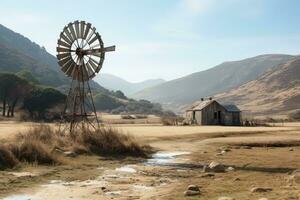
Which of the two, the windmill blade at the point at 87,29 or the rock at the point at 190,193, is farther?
the windmill blade at the point at 87,29

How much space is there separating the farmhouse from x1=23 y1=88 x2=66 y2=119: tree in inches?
1046

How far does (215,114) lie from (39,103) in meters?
32.3

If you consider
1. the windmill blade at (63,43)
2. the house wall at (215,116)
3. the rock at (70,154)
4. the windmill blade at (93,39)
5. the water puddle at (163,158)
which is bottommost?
the water puddle at (163,158)

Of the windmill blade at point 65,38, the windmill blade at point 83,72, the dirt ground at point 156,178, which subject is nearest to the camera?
the dirt ground at point 156,178

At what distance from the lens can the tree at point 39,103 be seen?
8925 cm

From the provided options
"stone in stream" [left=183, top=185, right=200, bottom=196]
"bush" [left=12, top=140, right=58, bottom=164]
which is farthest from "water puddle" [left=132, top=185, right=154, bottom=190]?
"bush" [left=12, top=140, right=58, bottom=164]

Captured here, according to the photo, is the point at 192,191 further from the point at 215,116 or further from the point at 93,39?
the point at 215,116

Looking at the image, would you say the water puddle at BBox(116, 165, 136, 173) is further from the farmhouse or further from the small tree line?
the small tree line

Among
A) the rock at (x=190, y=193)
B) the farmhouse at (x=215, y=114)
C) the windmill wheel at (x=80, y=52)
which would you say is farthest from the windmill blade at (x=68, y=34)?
the farmhouse at (x=215, y=114)

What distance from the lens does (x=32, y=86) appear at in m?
99.2

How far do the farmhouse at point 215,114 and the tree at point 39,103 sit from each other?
26.6m

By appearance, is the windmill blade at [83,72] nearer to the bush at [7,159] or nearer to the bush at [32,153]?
the bush at [32,153]

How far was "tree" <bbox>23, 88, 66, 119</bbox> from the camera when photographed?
89.2 m

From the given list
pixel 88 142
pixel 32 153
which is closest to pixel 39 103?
pixel 88 142
